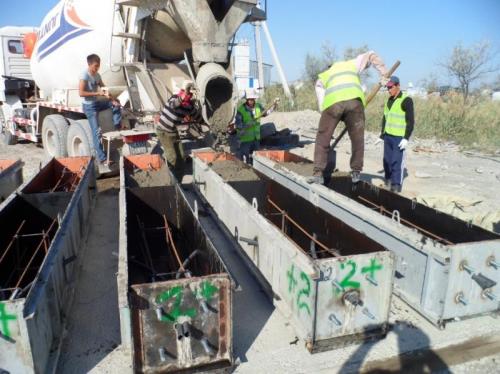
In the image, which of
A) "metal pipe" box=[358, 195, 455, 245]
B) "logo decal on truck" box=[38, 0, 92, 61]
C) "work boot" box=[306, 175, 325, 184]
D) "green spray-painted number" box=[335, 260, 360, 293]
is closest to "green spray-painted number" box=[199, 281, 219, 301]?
"green spray-painted number" box=[335, 260, 360, 293]

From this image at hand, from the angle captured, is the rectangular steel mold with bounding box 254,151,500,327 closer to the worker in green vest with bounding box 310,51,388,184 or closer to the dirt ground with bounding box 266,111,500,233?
the worker in green vest with bounding box 310,51,388,184

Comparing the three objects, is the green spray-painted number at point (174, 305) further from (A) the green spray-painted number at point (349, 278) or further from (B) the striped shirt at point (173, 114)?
(B) the striped shirt at point (173, 114)

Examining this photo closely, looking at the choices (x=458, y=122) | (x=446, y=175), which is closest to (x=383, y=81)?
(x=446, y=175)

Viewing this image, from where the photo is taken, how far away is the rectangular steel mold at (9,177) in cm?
522

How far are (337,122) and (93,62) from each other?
13.6 ft

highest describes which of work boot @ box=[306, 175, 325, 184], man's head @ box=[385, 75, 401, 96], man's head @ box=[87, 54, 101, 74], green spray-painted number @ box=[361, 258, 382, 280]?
man's head @ box=[87, 54, 101, 74]

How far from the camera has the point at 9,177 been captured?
17.9ft

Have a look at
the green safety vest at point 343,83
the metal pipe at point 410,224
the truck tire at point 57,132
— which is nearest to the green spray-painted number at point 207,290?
the metal pipe at point 410,224

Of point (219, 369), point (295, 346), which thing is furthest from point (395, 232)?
point (219, 369)

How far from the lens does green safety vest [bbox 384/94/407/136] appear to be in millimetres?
5605

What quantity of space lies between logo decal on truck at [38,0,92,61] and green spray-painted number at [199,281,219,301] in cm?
620

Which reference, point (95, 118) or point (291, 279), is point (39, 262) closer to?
point (291, 279)

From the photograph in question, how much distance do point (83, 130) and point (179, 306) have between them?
5.68m

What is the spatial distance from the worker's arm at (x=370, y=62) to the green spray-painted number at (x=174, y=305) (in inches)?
→ 139
